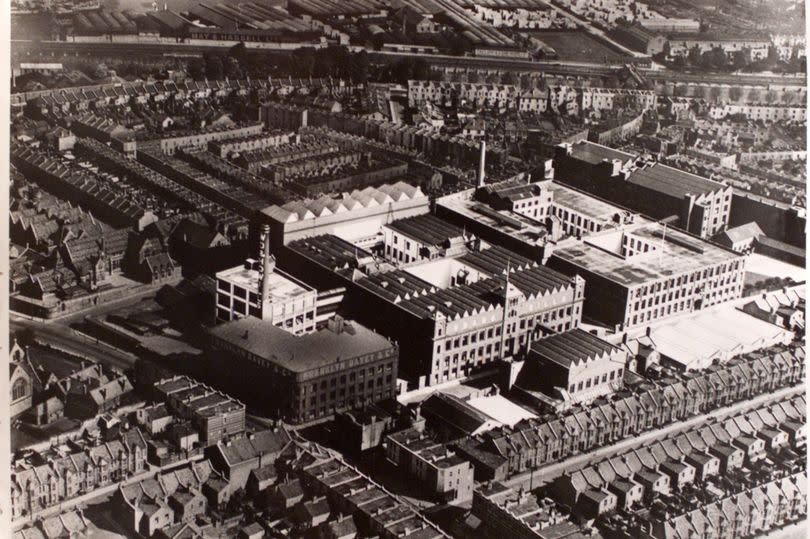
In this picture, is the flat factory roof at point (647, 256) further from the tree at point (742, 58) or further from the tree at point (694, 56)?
the tree at point (694, 56)

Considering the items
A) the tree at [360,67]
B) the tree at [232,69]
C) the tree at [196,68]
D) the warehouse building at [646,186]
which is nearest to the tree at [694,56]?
the warehouse building at [646,186]

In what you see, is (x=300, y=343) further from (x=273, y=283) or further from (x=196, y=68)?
(x=196, y=68)

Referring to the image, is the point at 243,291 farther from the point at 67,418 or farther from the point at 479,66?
the point at 479,66

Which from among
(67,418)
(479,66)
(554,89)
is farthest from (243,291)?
(554,89)

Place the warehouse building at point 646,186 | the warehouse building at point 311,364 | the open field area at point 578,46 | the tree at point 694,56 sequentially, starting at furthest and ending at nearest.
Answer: the tree at point 694,56 → the open field area at point 578,46 → the warehouse building at point 646,186 → the warehouse building at point 311,364

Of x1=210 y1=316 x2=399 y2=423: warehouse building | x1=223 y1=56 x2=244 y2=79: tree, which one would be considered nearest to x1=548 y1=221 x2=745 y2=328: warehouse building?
x1=210 y1=316 x2=399 y2=423: warehouse building

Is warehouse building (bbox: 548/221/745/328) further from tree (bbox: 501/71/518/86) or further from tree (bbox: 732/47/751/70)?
tree (bbox: 501/71/518/86)
